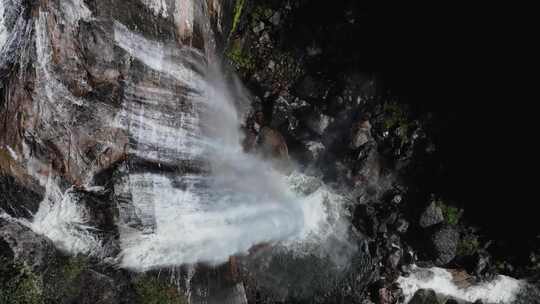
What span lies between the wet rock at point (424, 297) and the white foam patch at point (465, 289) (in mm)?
65

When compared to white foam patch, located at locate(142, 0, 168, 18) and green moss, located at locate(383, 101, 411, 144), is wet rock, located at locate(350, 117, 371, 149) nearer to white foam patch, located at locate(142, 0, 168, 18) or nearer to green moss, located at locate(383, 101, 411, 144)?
green moss, located at locate(383, 101, 411, 144)

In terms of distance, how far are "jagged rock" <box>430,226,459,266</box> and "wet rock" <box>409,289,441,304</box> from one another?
76cm

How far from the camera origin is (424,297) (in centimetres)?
834

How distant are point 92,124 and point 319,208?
4.67 meters

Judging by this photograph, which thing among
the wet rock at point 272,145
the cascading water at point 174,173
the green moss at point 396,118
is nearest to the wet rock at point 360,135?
the green moss at point 396,118

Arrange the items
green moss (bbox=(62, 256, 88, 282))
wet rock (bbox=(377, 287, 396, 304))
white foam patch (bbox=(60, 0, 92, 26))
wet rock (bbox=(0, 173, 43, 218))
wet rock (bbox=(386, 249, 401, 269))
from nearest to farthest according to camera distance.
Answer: white foam patch (bbox=(60, 0, 92, 26))
wet rock (bbox=(0, 173, 43, 218))
green moss (bbox=(62, 256, 88, 282))
wet rock (bbox=(377, 287, 396, 304))
wet rock (bbox=(386, 249, 401, 269))

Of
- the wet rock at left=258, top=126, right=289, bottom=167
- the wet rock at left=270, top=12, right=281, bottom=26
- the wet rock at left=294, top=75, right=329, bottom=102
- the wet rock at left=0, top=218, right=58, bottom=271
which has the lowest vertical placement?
the wet rock at left=0, top=218, right=58, bottom=271


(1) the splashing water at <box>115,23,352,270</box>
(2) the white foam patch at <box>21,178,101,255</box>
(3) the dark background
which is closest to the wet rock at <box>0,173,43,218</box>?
(2) the white foam patch at <box>21,178,101,255</box>

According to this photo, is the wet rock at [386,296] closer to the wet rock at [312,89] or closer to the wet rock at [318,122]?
the wet rock at [318,122]

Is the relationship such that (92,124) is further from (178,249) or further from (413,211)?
(413,211)

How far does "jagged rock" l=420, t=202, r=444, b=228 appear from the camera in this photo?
814 cm

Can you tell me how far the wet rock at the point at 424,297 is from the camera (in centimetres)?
834

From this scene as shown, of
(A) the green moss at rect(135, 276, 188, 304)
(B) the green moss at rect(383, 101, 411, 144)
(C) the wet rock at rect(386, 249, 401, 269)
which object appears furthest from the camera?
(B) the green moss at rect(383, 101, 411, 144)

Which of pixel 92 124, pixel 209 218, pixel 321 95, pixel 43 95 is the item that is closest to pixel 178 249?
pixel 209 218
